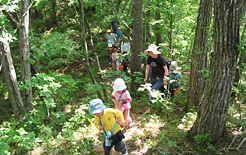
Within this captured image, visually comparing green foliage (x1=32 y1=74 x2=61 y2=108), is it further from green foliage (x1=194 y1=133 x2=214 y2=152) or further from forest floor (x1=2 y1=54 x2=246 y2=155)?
green foliage (x1=194 y1=133 x2=214 y2=152)

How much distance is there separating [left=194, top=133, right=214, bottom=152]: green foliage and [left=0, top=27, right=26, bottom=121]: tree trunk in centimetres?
568

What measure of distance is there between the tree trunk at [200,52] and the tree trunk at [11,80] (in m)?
5.66

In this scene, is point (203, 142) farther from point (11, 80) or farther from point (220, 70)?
point (11, 80)

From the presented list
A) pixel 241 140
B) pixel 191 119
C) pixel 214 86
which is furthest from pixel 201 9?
pixel 241 140

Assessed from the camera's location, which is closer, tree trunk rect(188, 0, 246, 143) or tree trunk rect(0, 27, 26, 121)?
tree trunk rect(188, 0, 246, 143)

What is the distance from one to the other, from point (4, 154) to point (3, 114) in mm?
8887

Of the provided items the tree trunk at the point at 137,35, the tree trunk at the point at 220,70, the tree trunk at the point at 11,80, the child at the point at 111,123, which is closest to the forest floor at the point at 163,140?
the tree trunk at the point at 220,70

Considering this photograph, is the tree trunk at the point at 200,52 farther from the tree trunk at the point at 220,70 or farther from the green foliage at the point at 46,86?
the green foliage at the point at 46,86

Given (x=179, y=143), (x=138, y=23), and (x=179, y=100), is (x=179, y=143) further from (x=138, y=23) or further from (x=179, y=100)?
(x=138, y=23)

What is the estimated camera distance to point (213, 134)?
3543 millimetres

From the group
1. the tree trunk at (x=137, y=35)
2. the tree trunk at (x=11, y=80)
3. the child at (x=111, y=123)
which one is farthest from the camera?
the tree trunk at (x=137, y=35)

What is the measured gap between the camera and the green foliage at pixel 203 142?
3.51m

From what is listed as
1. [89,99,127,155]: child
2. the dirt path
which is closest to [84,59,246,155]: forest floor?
the dirt path

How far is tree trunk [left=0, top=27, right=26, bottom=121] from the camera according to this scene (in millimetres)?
5773
